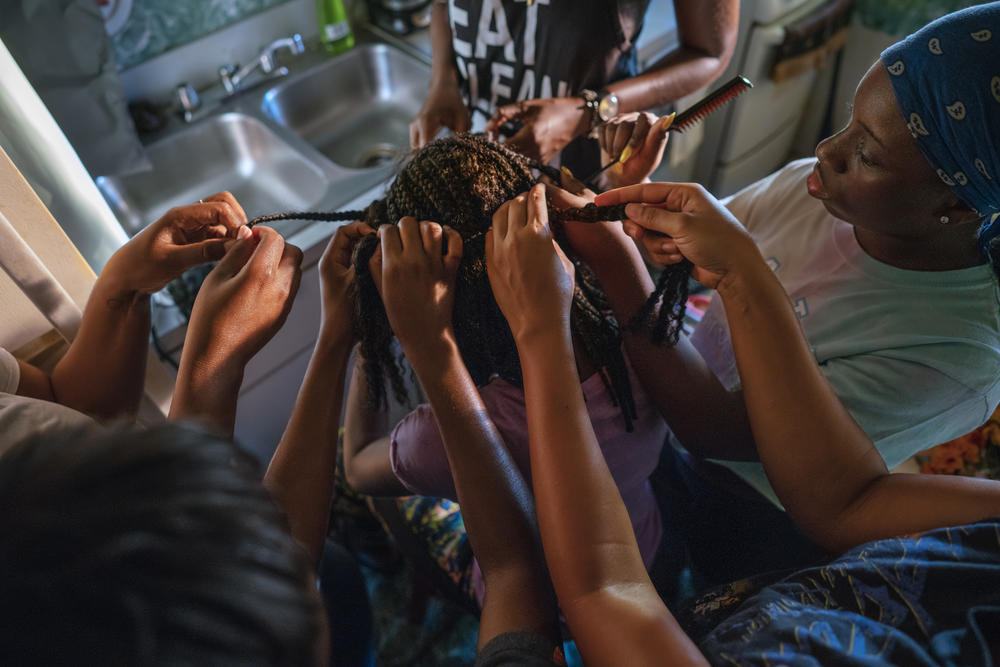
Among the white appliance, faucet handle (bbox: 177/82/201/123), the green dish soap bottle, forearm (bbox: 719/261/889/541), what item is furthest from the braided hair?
the white appliance

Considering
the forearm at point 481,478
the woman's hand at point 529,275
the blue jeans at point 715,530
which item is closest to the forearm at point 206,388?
the forearm at point 481,478

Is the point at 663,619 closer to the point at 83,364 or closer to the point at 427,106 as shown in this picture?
the point at 83,364

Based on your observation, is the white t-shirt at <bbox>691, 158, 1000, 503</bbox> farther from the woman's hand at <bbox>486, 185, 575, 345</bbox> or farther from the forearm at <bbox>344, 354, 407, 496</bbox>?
the forearm at <bbox>344, 354, 407, 496</bbox>

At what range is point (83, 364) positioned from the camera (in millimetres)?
778

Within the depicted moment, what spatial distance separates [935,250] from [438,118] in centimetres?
87

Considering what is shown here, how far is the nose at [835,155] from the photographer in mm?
757

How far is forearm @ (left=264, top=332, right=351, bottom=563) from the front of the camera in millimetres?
646

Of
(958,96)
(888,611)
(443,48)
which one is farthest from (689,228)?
(443,48)

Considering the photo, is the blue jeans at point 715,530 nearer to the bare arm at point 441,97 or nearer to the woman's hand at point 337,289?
the woman's hand at point 337,289

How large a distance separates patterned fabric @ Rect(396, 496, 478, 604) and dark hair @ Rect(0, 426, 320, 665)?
0.68m

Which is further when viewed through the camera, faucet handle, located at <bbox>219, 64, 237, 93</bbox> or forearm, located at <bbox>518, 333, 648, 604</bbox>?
faucet handle, located at <bbox>219, 64, 237, 93</bbox>

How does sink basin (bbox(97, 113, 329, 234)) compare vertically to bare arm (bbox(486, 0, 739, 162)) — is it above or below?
below

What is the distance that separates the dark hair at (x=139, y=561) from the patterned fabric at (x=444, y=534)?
0.68m

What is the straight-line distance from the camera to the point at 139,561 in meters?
0.33
